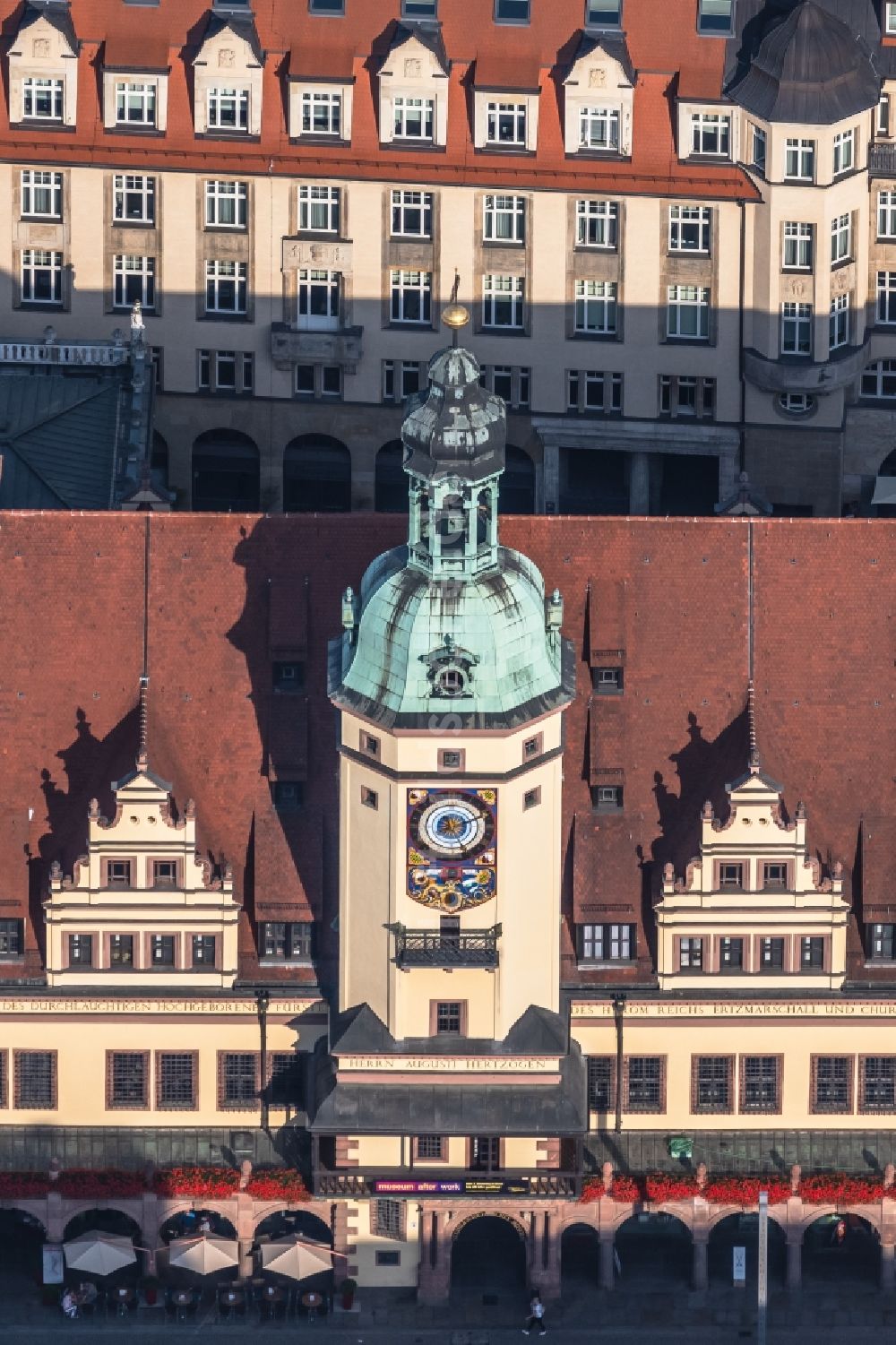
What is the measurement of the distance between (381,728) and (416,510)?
224 inches

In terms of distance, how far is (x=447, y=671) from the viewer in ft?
653

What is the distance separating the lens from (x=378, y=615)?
199750mm

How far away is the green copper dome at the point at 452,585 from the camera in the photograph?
647ft

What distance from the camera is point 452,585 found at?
652 ft

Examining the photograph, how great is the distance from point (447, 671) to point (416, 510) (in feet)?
13.6

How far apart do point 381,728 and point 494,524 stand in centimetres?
596

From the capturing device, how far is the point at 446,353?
196625mm

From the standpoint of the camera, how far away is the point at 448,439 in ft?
646

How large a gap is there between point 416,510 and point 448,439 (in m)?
2.58

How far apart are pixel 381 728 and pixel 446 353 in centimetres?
1000

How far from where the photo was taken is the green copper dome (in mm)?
197125

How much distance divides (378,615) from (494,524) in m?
3.86

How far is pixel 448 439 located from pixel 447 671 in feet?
20.4

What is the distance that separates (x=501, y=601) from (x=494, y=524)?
6.49ft
